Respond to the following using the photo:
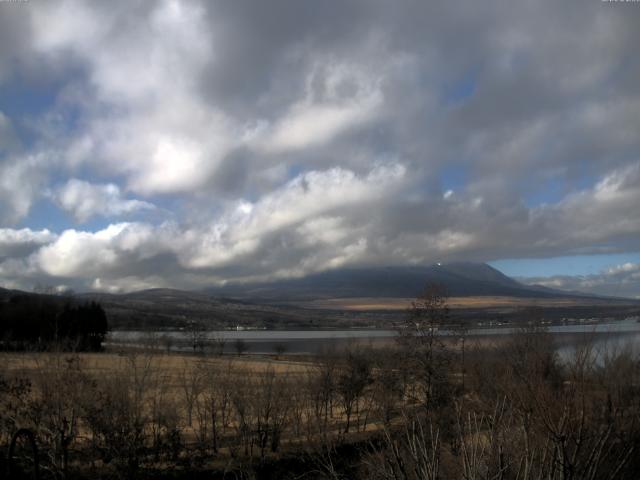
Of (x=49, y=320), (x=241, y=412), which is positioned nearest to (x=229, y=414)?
(x=241, y=412)

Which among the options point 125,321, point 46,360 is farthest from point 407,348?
point 125,321

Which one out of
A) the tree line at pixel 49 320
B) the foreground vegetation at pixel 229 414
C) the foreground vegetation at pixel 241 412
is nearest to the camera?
the foreground vegetation at pixel 241 412

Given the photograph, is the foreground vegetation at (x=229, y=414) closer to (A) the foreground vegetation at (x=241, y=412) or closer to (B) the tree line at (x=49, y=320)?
(A) the foreground vegetation at (x=241, y=412)

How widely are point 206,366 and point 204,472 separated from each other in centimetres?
856

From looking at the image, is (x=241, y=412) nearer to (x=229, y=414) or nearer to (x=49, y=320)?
(x=229, y=414)

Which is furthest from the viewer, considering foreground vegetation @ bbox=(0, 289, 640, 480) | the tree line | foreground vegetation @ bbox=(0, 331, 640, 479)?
the tree line

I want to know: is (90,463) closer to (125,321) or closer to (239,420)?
(239,420)

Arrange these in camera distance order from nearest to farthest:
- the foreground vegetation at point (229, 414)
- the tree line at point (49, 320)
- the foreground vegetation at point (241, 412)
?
the foreground vegetation at point (241, 412)
the foreground vegetation at point (229, 414)
the tree line at point (49, 320)

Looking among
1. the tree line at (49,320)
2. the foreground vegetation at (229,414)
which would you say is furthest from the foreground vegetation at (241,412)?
the tree line at (49,320)

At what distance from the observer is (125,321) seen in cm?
17212

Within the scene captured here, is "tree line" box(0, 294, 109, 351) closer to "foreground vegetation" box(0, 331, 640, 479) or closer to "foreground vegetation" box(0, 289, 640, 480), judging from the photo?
"foreground vegetation" box(0, 289, 640, 480)

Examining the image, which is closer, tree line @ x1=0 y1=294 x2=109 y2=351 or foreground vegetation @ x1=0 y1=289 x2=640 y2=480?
foreground vegetation @ x1=0 y1=289 x2=640 y2=480

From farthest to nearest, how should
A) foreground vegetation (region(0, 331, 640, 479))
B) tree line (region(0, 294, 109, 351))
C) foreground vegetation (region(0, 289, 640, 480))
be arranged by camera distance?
tree line (region(0, 294, 109, 351))
foreground vegetation (region(0, 331, 640, 479))
foreground vegetation (region(0, 289, 640, 480))

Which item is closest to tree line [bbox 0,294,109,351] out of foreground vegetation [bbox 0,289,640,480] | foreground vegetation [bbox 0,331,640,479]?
foreground vegetation [bbox 0,289,640,480]
